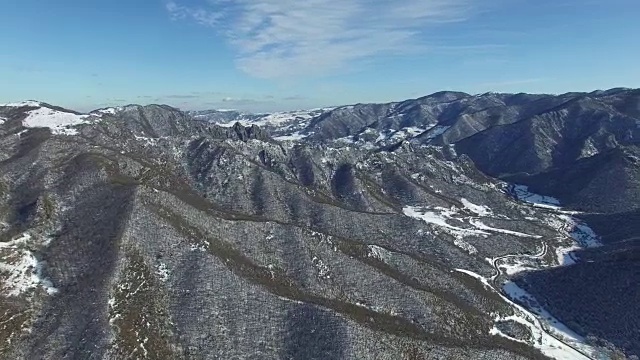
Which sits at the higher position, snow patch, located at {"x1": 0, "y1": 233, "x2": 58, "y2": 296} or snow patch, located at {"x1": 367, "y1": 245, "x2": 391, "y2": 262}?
snow patch, located at {"x1": 0, "y1": 233, "x2": 58, "y2": 296}

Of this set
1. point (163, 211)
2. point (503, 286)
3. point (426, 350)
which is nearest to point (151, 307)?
point (163, 211)

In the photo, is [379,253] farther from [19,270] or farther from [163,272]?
[19,270]

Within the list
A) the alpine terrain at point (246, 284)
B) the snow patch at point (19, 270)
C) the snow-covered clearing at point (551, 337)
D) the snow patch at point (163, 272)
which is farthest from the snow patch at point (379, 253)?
the snow patch at point (19, 270)

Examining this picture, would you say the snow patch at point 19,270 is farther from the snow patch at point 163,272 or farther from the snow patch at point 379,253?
the snow patch at point 379,253

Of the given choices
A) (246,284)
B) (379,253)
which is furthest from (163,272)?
(379,253)

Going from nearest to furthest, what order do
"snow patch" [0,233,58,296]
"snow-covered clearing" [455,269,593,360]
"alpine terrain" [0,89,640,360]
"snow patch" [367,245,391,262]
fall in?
"alpine terrain" [0,89,640,360] < "snow patch" [0,233,58,296] < "snow-covered clearing" [455,269,593,360] < "snow patch" [367,245,391,262]

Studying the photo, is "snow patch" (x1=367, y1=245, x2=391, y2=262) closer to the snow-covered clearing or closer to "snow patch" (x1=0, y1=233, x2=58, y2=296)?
the snow-covered clearing

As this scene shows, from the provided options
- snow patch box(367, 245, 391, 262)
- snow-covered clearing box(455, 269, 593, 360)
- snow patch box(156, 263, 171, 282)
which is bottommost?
snow-covered clearing box(455, 269, 593, 360)

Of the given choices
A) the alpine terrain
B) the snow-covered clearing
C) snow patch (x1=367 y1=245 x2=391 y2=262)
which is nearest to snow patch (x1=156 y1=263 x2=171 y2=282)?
the alpine terrain

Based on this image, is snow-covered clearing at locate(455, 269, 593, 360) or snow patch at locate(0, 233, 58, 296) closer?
snow patch at locate(0, 233, 58, 296)

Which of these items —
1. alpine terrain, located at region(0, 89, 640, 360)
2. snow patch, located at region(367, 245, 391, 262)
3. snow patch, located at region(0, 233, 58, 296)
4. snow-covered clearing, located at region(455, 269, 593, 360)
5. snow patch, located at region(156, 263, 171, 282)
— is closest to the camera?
alpine terrain, located at region(0, 89, 640, 360)

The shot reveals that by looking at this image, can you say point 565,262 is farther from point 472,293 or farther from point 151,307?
point 151,307
